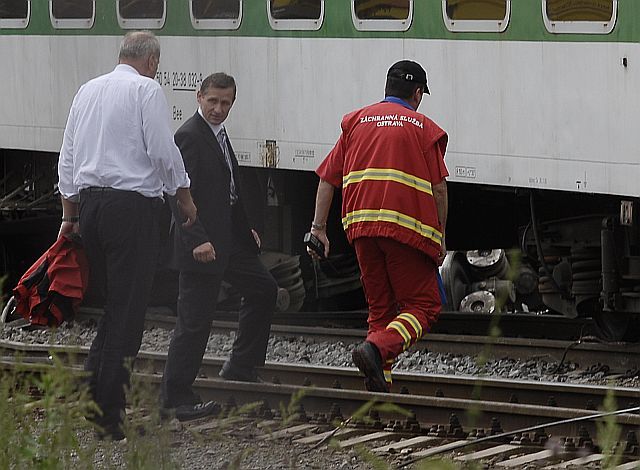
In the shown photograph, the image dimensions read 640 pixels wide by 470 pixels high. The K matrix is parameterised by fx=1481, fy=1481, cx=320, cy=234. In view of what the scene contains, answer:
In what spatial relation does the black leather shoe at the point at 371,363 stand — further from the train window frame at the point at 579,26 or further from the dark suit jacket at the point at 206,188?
the train window frame at the point at 579,26

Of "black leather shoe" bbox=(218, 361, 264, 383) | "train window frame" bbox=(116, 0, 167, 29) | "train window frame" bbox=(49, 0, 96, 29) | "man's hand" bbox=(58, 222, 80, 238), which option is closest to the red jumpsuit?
"black leather shoe" bbox=(218, 361, 264, 383)

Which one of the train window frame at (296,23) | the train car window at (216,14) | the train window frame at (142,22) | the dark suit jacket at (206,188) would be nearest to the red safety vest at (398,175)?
the dark suit jacket at (206,188)

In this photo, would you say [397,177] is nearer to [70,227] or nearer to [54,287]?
[70,227]

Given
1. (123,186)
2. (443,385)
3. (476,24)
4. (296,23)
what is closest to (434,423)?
(443,385)

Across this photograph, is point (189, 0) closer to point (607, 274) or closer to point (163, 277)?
point (163, 277)

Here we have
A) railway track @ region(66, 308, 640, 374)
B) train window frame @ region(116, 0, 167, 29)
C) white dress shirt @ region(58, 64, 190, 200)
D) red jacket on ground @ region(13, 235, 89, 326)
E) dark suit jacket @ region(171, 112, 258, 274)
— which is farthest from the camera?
train window frame @ region(116, 0, 167, 29)

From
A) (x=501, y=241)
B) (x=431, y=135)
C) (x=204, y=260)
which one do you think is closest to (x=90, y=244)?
(x=204, y=260)

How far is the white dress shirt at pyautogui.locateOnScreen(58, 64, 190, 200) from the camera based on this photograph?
672cm

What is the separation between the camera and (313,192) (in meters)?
Answer: 11.8

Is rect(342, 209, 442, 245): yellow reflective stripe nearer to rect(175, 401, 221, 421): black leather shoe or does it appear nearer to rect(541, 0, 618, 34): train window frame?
rect(175, 401, 221, 421): black leather shoe

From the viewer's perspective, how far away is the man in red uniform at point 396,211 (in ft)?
24.5

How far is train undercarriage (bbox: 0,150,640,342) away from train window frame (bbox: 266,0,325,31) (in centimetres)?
151

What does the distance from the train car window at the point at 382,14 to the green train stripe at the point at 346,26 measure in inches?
1.6

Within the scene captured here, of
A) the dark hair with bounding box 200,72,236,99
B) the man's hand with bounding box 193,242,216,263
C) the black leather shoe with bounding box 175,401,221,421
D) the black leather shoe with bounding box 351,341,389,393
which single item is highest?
the dark hair with bounding box 200,72,236,99
